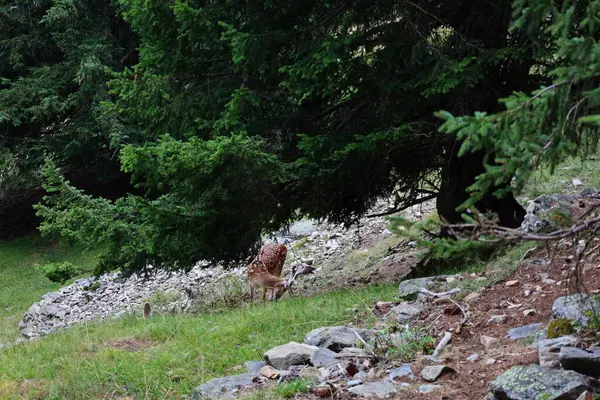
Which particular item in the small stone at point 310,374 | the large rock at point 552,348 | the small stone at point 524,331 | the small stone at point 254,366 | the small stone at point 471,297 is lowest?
the small stone at point 254,366

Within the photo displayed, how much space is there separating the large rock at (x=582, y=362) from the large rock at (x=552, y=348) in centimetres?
11

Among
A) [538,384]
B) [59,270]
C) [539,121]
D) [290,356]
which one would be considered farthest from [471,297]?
[59,270]

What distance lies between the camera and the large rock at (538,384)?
4441mm

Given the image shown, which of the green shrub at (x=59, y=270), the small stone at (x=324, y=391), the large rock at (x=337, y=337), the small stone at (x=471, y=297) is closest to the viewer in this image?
the small stone at (x=324, y=391)

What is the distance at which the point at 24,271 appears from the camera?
19984 millimetres

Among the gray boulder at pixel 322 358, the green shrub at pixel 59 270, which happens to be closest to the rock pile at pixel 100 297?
the green shrub at pixel 59 270

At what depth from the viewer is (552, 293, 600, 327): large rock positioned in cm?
528

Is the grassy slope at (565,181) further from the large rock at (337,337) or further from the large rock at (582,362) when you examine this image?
the large rock at (582,362)

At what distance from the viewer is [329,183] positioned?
364 inches

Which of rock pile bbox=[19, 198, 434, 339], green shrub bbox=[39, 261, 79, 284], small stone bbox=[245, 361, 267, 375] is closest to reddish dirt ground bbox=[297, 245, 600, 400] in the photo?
small stone bbox=[245, 361, 267, 375]

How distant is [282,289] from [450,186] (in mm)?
2504

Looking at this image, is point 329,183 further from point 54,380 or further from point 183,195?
point 54,380

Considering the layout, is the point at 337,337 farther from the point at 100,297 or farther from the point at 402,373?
the point at 100,297

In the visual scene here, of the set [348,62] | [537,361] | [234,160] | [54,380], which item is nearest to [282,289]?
[234,160]
